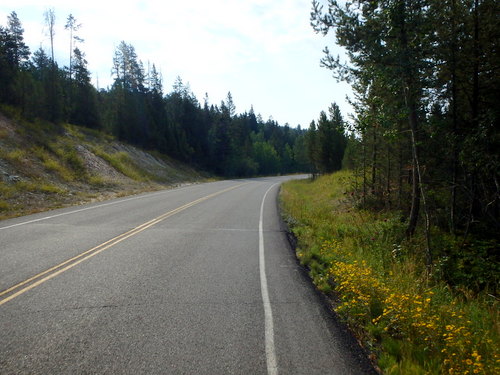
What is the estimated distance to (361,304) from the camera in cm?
503

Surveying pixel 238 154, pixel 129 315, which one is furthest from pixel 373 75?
pixel 238 154

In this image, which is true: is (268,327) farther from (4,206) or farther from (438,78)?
(4,206)

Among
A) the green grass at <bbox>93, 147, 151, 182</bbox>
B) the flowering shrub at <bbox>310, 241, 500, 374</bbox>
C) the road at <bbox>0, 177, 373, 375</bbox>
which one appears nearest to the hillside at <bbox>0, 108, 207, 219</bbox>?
Answer: the green grass at <bbox>93, 147, 151, 182</bbox>

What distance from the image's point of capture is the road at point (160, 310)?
11.9 ft

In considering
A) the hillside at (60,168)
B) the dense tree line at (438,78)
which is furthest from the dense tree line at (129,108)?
the dense tree line at (438,78)

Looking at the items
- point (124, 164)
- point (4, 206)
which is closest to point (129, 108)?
point (124, 164)

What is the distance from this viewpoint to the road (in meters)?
3.64

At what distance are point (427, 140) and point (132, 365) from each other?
11.3m

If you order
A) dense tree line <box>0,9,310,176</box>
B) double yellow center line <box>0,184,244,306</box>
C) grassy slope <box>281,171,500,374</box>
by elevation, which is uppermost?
dense tree line <box>0,9,310,176</box>

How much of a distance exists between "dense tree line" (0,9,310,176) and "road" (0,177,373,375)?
30.1 meters

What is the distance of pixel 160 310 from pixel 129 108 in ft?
164

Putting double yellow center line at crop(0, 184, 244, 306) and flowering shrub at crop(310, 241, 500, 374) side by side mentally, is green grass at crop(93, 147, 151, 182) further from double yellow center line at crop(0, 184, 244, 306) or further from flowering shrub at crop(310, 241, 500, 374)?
flowering shrub at crop(310, 241, 500, 374)

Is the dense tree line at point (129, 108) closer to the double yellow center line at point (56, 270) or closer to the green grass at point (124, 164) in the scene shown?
the green grass at point (124, 164)

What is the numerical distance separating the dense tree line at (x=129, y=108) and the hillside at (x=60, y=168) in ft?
12.6
